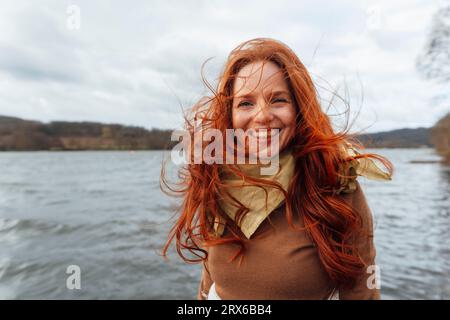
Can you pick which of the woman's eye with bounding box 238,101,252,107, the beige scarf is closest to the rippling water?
the beige scarf

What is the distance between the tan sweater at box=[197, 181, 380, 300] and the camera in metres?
1.69

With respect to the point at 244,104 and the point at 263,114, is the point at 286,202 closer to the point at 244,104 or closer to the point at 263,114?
the point at 263,114

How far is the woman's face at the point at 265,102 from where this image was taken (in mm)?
1788

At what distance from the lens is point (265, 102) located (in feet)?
5.89

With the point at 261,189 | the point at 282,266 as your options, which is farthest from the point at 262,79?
the point at 282,266

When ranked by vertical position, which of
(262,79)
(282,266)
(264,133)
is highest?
(262,79)

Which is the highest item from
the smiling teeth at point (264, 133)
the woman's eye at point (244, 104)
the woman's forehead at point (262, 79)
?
the woman's forehead at point (262, 79)

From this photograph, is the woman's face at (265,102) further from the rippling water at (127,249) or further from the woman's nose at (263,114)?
the rippling water at (127,249)

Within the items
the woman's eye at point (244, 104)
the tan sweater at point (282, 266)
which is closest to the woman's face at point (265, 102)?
the woman's eye at point (244, 104)

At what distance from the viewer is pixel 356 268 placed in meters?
1.73

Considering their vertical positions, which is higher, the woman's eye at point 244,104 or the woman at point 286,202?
the woman's eye at point 244,104

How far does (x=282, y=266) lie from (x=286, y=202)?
1.05 feet
